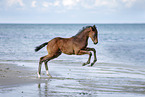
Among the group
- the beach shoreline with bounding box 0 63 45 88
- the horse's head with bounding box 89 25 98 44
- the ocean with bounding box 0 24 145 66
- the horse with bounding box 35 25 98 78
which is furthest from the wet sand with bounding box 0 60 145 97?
the ocean with bounding box 0 24 145 66

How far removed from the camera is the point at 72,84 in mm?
10875

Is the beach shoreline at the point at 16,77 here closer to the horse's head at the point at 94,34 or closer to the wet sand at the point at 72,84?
the wet sand at the point at 72,84

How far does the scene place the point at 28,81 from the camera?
37.0 feet

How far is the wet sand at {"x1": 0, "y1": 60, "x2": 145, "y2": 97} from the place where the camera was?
9.43 metres

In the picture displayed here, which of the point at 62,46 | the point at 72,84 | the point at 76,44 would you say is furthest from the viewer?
the point at 62,46

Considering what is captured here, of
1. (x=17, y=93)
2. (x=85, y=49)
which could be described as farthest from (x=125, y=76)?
(x=17, y=93)

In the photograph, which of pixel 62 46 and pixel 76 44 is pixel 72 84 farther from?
pixel 62 46

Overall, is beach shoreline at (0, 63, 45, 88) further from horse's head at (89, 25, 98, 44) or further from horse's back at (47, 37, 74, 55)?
horse's head at (89, 25, 98, 44)

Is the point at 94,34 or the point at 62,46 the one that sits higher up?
the point at 94,34

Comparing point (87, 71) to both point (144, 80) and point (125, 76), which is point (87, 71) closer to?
point (125, 76)

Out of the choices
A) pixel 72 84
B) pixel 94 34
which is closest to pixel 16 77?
pixel 72 84

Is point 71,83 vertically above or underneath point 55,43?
underneath

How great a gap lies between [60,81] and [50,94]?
233cm

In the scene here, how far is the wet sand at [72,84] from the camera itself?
31.0ft
